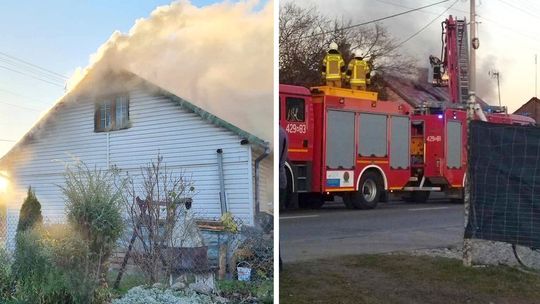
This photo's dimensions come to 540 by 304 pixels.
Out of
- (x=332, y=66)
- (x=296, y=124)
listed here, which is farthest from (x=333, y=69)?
(x=296, y=124)

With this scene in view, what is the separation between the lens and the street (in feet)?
28.0

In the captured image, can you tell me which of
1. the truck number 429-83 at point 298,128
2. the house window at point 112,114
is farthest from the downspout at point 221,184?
the truck number 429-83 at point 298,128

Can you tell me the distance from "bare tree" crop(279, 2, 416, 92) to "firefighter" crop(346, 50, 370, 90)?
5.02 feet

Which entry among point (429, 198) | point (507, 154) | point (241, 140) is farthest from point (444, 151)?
point (241, 140)

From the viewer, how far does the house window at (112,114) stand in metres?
2.55

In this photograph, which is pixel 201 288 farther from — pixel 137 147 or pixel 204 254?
pixel 137 147

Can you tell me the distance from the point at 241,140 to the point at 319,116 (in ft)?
37.7

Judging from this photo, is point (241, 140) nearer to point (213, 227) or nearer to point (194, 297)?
point (213, 227)

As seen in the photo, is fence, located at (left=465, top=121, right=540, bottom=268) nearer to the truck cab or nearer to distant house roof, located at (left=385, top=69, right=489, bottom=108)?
the truck cab

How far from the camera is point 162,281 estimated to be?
2.54 meters

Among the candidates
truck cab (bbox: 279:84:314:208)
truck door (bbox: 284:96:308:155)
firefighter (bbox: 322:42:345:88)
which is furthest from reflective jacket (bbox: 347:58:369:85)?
truck door (bbox: 284:96:308:155)

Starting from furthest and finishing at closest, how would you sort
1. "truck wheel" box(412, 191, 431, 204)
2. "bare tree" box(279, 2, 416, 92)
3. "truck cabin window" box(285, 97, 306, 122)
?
"truck wheel" box(412, 191, 431, 204), "bare tree" box(279, 2, 416, 92), "truck cabin window" box(285, 97, 306, 122)

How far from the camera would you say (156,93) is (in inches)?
99.8

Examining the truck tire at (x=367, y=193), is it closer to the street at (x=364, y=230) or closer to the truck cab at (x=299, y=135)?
the street at (x=364, y=230)
